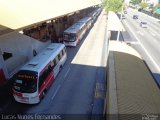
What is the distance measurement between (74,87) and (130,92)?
8.22 meters

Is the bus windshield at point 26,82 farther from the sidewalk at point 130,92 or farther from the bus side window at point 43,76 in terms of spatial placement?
the sidewalk at point 130,92

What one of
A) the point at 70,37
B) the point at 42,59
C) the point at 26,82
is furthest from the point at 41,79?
the point at 70,37

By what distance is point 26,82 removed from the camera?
1434 cm

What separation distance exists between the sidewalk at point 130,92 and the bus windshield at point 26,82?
612 centimetres

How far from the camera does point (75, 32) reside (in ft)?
93.5

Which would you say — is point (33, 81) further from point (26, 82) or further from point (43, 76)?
point (43, 76)

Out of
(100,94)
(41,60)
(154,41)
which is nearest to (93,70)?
(100,94)

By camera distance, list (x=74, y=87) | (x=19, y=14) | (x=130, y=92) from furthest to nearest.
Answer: (x=74, y=87) < (x=19, y=14) < (x=130, y=92)

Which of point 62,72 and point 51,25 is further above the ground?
point 51,25

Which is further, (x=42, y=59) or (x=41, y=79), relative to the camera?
(x=42, y=59)

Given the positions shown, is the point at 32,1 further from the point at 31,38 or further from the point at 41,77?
the point at 41,77

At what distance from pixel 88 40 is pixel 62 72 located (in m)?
15.9

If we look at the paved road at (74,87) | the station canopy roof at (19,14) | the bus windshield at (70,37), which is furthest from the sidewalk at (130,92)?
the bus windshield at (70,37)

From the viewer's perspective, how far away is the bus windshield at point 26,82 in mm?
14109
